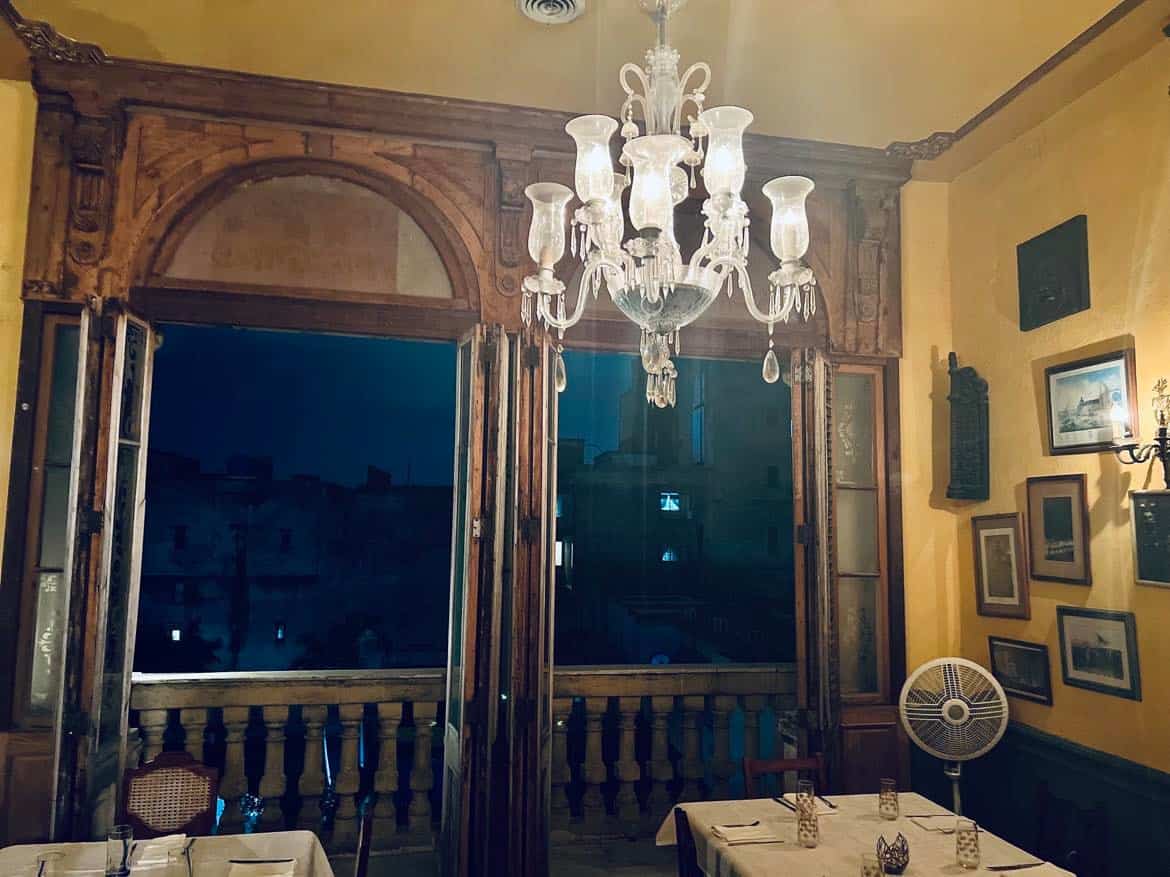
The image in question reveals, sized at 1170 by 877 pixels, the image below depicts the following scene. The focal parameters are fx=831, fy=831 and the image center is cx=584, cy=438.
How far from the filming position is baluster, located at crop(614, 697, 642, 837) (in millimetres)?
4078

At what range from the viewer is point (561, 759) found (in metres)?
4.04

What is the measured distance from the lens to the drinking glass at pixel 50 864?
2.16 meters

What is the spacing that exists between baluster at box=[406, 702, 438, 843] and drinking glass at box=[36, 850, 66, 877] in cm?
179

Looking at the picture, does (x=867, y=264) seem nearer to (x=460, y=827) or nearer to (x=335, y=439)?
(x=460, y=827)

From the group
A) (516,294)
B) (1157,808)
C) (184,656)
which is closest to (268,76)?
(516,294)

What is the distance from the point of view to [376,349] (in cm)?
870

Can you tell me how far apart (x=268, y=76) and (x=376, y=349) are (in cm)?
544

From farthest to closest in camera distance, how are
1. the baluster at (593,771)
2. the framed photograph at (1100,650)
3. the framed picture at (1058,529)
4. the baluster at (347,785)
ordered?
the baluster at (593,771) < the baluster at (347,785) < the framed picture at (1058,529) < the framed photograph at (1100,650)

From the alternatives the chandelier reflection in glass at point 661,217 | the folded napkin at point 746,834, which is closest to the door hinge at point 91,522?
the chandelier reflection in glass at point 661,217

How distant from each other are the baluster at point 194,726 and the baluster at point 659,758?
2103 mm

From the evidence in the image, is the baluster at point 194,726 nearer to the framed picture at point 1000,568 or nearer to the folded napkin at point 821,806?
the folded napkin at point 821,806

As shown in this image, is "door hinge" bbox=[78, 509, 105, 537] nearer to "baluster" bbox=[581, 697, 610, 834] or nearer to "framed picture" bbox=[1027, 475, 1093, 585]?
"baluster" bbox=[581, 697, 610, 834]

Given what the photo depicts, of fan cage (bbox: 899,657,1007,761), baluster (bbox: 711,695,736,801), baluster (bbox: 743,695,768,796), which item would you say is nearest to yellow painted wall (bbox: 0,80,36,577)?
baluster (bbox: 711,695,736,801)

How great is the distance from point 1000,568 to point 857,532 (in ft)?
2.04
